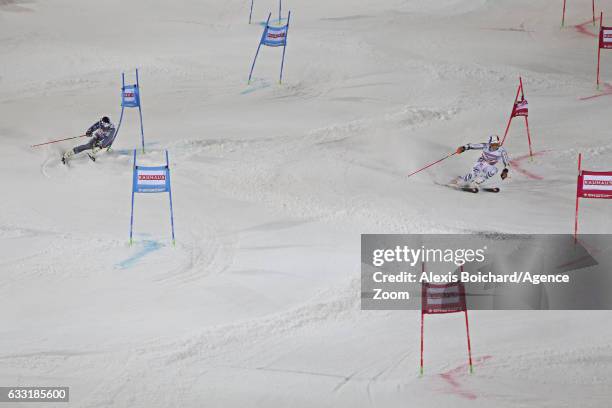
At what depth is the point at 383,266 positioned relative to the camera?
12250 mm

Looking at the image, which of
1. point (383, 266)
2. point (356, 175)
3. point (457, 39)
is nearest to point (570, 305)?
point (383, 266)

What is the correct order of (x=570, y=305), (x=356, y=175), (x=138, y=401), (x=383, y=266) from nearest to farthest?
(x=138, y=401)
(x=570, y=305)
(x=383, y=266)
(x=356, y=175)

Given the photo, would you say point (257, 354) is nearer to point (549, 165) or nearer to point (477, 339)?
point (477, 339)

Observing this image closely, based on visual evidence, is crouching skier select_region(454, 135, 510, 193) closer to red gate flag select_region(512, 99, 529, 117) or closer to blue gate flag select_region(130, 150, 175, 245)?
red gate flag select_region(512, 99, 529, 117)

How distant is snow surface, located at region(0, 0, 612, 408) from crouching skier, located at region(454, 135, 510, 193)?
394 millimetres

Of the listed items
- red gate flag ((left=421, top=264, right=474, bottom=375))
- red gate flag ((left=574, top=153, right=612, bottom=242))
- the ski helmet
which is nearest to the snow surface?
the ski helmet

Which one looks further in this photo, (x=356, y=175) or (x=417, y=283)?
(x=356, y=175)

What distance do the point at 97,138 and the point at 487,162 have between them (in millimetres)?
6335

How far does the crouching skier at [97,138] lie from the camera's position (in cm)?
1555

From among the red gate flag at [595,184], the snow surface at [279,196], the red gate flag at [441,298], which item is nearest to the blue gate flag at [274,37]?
the snow surface at [279,196]

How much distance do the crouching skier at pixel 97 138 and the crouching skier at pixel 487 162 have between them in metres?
5.72

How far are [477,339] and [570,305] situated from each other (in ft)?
4.66

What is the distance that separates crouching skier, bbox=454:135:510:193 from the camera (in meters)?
14.7

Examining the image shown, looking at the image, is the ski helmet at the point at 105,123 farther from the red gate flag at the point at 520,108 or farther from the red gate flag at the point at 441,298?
the red gate flag at the point at 441,298
